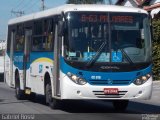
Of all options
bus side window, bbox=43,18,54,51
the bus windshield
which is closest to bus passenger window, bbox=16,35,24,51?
bus side window, bbox=43,18,54,51

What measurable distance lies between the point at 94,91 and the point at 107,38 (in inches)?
63.0

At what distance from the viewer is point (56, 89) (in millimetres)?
17234

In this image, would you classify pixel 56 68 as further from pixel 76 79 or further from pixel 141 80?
pixel 141 80

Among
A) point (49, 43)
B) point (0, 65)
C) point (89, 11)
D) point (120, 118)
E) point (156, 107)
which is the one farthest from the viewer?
point (0, 65)

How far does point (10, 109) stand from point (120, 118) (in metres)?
4.35

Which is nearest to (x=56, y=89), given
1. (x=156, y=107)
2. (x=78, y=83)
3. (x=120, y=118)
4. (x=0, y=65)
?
(x=78, y=83)

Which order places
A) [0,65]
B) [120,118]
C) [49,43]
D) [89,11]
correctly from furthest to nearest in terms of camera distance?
[0,65] → [49,43] → [89,11] → [120,118]

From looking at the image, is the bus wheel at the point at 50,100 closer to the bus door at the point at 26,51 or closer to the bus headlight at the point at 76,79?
the bus headlight at the point at 76,79

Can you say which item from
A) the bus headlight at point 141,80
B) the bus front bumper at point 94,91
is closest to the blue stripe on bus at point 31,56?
the bus front bumper at point 94,91

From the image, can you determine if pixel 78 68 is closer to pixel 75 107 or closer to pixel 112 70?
pixel 112 70

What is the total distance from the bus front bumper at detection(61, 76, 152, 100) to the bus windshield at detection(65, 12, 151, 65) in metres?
0.72

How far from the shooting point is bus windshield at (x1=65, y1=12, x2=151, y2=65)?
16.4m

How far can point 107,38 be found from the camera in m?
16.6

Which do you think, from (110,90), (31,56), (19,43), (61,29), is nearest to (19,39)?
(19,43)
